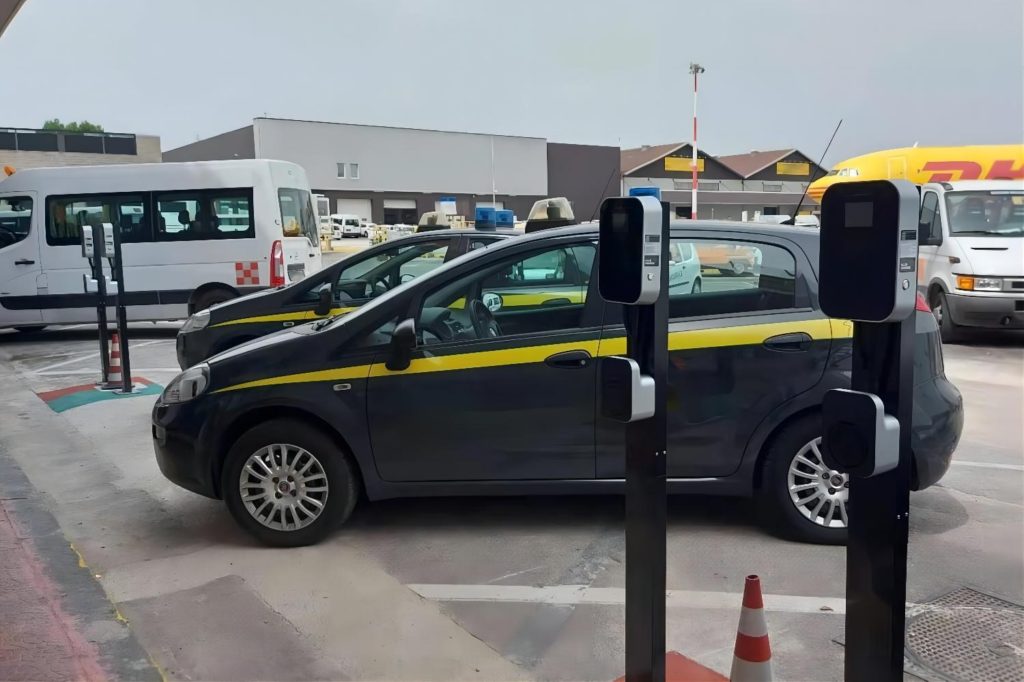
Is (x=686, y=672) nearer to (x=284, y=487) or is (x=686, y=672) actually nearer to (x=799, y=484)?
(x=799, y=484)

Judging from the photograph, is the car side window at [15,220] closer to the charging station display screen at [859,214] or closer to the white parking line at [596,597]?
the white parking line at [596,597]

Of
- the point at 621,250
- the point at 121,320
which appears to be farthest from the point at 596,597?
the point at 121,320

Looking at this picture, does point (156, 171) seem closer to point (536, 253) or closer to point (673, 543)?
point (536, 253)

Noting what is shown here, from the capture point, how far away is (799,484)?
437 cm

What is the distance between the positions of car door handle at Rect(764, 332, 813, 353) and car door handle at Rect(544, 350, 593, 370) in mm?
907

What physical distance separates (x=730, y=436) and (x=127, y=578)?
10.2ft

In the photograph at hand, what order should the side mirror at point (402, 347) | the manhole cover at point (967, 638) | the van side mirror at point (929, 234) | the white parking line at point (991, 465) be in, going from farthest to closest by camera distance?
the van side mirror at point (929, 234) < the white parking line at point (991, 465) < the side mirror at point (402, 347) < the manhole cover at point (967, 638)

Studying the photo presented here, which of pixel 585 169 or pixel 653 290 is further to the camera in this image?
pixel 585 169

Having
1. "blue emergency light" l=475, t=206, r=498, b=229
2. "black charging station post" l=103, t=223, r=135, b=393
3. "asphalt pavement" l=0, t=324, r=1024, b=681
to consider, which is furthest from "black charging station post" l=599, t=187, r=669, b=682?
"black charging station post" l=103, t=223, r=135, b=393

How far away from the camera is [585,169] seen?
56562 mm

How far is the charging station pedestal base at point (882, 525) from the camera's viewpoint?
1970 millimetres

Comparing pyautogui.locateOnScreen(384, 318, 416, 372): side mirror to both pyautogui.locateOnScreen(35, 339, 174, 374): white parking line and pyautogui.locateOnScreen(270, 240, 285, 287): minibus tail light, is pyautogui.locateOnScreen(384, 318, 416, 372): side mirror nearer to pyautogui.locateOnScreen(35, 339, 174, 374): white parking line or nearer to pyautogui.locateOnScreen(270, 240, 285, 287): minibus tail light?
pyautogui.locateOnScreen(35, 339, 174, 374): white parking line

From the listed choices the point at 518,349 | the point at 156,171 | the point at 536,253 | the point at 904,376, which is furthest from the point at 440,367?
the point at 156,171

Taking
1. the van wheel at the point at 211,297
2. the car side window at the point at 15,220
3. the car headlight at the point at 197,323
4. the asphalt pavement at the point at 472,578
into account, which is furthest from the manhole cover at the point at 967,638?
the car side window at the point at 15,220
